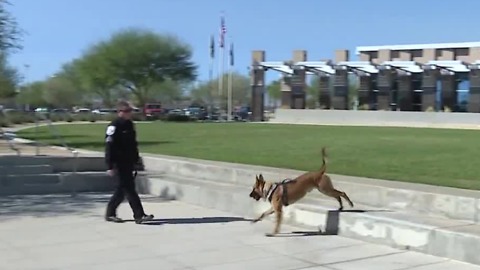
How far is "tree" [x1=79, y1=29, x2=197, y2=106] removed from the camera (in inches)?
→ 2849

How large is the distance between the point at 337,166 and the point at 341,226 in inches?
160

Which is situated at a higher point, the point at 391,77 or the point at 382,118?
the point at 391,77

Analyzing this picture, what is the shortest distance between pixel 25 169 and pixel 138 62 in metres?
58.8

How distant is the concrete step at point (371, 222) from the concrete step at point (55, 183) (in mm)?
2727

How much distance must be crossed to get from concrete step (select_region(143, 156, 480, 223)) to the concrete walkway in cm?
104

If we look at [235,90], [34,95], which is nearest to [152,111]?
[235,90]

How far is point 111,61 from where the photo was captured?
73.2m

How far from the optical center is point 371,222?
883 centimetres

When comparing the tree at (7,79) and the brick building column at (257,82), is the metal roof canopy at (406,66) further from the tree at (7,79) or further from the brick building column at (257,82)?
the tree at (7,79)

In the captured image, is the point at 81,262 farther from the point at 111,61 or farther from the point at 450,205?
the point at 111,61

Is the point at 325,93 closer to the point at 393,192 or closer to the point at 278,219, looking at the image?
the point at 393,192

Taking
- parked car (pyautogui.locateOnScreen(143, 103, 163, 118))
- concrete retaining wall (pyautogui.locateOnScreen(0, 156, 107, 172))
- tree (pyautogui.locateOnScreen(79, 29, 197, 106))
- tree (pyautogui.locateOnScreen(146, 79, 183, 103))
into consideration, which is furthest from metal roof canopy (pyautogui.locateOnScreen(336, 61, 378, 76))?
concrete retaining wall (pyautogui.locateOnScreen(0, 156, 107, 172))

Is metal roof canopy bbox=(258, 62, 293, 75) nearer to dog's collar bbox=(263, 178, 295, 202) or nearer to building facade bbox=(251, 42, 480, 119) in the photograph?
building facade bbox=(251, 42, 480, 119)

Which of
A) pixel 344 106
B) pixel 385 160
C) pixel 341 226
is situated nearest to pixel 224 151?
pixel 385 160
